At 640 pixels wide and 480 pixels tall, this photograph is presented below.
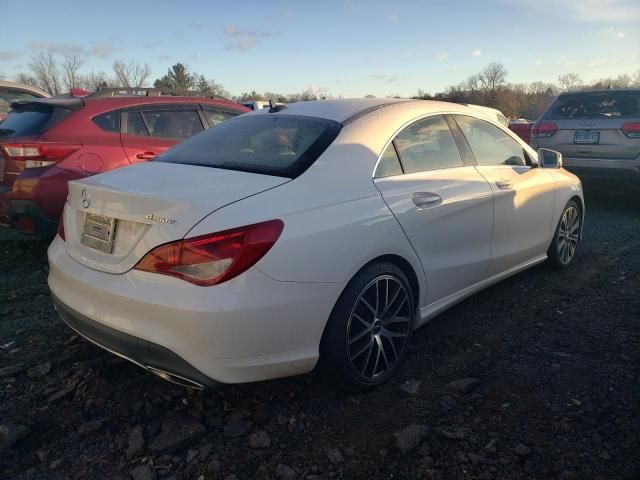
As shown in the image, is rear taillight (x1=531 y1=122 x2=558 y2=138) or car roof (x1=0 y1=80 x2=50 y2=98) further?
car roof (x1=0 y1=80 x2=50 y2=98)

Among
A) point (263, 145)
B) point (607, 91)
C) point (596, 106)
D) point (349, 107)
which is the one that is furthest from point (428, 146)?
point (607, 91)

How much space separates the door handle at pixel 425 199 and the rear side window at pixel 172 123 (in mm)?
3533

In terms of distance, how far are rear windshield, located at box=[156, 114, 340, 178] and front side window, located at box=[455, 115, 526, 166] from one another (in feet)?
4.14

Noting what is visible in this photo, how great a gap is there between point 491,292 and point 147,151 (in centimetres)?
363

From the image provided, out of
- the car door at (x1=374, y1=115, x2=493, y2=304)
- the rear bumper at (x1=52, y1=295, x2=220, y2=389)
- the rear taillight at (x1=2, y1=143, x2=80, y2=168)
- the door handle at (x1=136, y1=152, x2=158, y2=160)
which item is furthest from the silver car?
the rear bumper at (x1=52, y1=295, x2=220, y2=389)

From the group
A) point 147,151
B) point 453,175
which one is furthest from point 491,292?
point 147,151

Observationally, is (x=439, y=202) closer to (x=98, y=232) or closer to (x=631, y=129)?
(x=98, y=232)

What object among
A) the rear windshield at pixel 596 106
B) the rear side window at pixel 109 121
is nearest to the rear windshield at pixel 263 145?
the rear side window at pixel 109 121

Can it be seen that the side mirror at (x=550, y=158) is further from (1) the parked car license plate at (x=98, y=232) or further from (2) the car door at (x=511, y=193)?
(1) the parked car license plate at (x=98, y=232)

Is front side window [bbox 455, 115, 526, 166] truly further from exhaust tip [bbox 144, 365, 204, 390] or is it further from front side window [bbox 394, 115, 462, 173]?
exhaust tip [bbox 144, 365, 204, 390]

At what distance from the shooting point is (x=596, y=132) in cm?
675

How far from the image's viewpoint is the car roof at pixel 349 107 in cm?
300

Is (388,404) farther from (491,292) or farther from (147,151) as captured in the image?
(147,151)

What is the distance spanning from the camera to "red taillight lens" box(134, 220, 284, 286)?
80.7 inches
